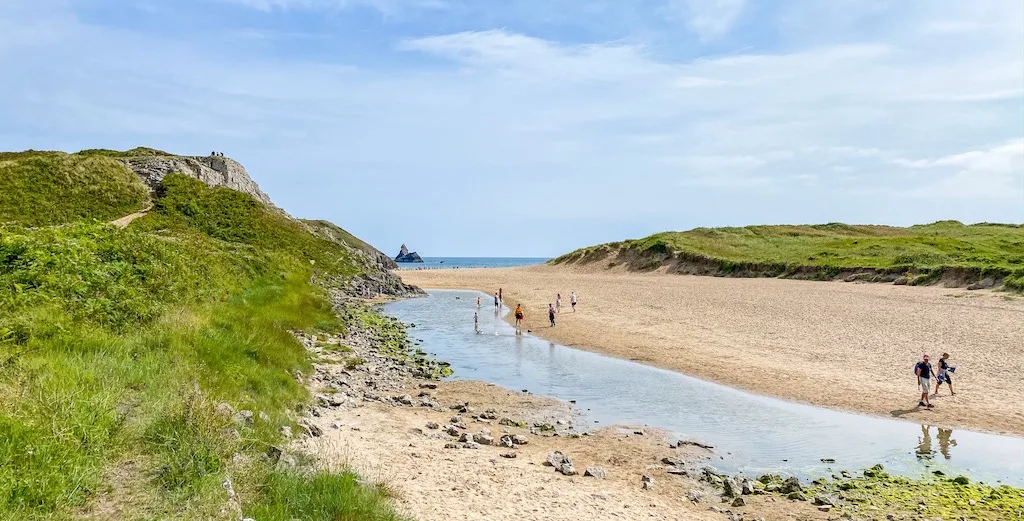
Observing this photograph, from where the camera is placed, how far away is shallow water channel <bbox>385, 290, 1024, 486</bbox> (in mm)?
13953

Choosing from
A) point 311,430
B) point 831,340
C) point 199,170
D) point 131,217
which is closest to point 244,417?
point 311,430

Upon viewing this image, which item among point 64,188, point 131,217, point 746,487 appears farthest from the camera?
point 131,217

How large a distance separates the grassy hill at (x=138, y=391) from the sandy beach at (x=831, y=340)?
1630cm

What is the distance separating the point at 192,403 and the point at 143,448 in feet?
3.42

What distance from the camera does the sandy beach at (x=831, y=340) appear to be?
19.4m

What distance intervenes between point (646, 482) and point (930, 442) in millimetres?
8512

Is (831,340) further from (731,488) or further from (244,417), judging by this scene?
(244,417)

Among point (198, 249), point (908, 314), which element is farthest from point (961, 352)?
point (198, 249)

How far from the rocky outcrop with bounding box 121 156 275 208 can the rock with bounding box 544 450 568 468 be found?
57197 millimetres

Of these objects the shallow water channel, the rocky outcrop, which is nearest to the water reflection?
the shallow water channel

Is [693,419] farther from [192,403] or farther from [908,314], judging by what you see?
[908,314]

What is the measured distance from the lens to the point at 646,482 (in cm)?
1229

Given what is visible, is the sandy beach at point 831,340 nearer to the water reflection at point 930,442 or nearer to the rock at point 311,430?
the water reflection at point 930,442

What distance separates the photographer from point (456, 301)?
6281 centimetres
